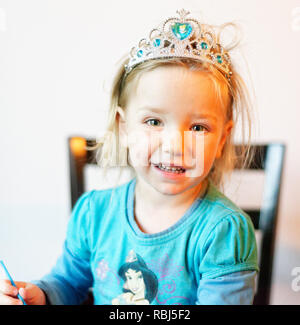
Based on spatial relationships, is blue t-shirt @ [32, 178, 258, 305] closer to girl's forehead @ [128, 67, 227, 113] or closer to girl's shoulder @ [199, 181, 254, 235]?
girl's shoulder @ [199, 181, 254, 235]

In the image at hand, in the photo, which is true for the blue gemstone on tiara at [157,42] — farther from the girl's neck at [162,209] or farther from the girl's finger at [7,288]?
the girl's finger at [7,288]

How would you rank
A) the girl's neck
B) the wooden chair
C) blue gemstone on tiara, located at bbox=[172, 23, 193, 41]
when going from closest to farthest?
1. blue gemstone on tiara, located at bbox=[172, 23, 193, 41]
2. the girl's neck
3. the wooden chair

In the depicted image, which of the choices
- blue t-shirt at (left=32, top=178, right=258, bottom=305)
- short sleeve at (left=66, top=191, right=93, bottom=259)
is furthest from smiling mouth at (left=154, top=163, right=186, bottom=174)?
short sleeve at (left=66, top=191, right=93, bottom=259)

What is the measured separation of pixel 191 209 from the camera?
50cm

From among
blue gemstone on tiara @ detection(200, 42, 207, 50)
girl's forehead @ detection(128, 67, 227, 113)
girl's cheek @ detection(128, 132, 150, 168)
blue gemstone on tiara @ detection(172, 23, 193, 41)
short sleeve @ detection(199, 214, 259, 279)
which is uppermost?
blue gemstone on tiara @ detection(172, 23, 193, 41)

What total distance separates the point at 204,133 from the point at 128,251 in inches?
8.6

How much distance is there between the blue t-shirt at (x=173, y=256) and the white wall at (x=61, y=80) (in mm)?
87

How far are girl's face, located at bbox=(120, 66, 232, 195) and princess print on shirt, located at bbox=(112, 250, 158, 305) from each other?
4.7 inches

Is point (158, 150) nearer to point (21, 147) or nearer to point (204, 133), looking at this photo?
point (204, 133)

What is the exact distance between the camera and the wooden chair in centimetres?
66

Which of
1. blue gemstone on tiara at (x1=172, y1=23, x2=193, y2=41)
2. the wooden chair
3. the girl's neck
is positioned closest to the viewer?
blue gemstone on tiara at (x1=172, y1=23, x2=193, y2=41)

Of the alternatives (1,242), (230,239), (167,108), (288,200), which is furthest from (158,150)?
(288,200)

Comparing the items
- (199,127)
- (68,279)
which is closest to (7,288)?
(68,279)

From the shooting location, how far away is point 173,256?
1.57 feet
